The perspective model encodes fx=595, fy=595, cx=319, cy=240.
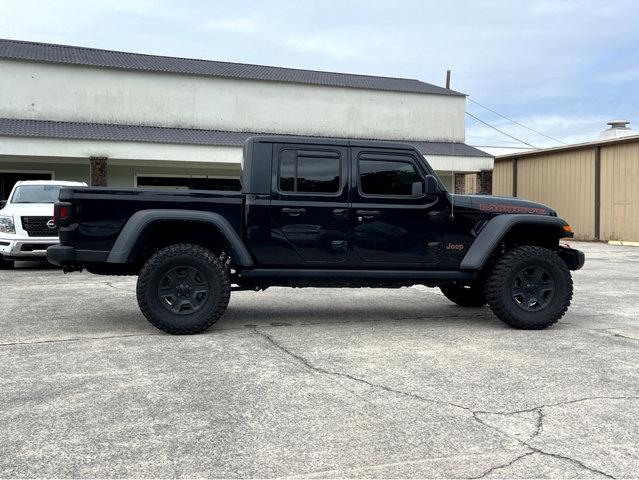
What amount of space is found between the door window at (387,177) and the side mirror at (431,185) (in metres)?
0.14

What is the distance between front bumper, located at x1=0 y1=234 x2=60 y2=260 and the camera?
11.7 metres

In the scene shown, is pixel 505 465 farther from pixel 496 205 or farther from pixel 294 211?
pixel 496 205

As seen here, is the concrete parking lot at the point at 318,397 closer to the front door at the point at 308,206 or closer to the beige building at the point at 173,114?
the front door at the point at 308,206

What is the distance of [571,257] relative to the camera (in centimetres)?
685

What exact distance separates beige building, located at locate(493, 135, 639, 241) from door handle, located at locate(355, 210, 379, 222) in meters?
17.5

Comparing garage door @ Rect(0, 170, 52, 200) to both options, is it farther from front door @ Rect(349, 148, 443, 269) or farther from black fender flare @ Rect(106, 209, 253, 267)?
front door @ Rect(349, 148, 443, 269)

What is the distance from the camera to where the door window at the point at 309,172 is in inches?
245

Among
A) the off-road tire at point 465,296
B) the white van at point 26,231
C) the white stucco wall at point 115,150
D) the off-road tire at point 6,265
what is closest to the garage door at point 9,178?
the white stucco wall at point 115,150

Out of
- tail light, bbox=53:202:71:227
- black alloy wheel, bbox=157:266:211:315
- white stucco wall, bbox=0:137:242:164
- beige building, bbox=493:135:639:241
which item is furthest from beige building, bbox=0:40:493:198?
black alloy wheel, bbox=157:266:211:315

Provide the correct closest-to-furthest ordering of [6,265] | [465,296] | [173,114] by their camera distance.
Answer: [465,296]
[6,265]
[173,114]

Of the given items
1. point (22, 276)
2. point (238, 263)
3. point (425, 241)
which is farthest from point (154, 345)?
point (22, 276)

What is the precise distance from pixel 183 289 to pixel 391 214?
7.48ft

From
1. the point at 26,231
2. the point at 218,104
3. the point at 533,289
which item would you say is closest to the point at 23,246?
the point at 26,231

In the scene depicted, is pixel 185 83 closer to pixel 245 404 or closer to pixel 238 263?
pixel 238 263
